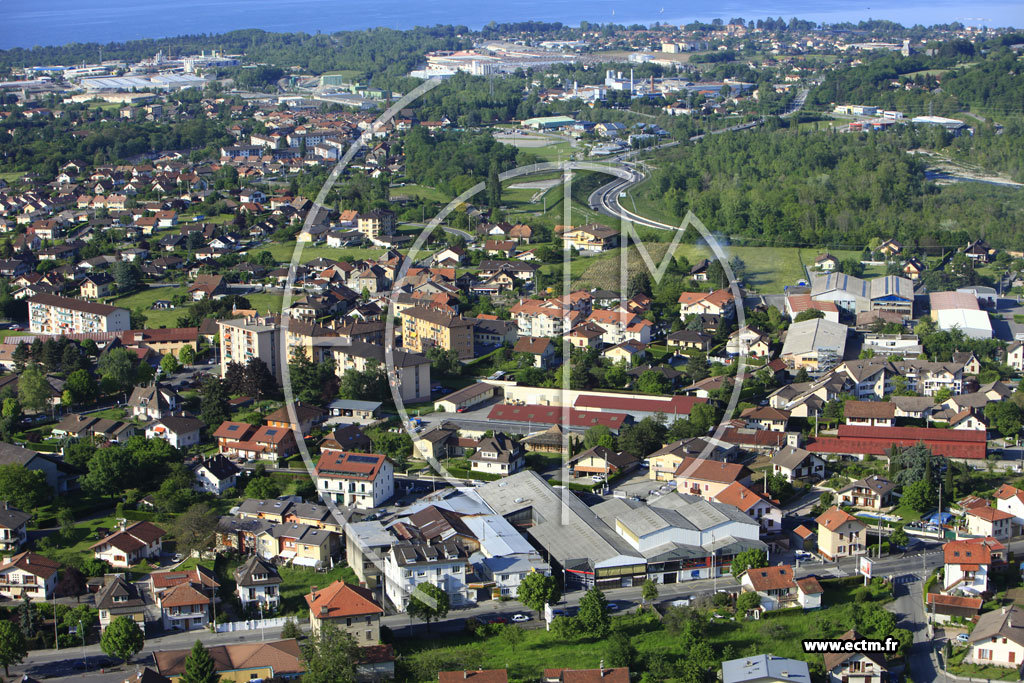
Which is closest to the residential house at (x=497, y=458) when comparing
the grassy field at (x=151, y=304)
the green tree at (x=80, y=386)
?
the green tree at (x=80, y=386)

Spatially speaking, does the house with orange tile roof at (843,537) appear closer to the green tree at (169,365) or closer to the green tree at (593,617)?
the green tree at (593,617)

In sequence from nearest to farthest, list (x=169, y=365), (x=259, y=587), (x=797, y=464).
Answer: (x=259, y=587), (x=797, y=464), (x=169, y=365)

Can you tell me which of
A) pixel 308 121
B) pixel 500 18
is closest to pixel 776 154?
pixel 308 121

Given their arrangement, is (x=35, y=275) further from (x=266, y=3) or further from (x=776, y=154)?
(x=266, y=3)

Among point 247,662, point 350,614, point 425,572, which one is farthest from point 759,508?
point 247,662

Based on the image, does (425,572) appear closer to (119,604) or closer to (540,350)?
(119,604)
